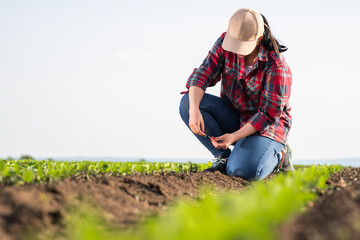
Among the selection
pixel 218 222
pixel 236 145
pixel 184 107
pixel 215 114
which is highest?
pixel 184 107

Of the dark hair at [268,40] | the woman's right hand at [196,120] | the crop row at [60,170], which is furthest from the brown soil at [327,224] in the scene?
the dark hair at [268,40]

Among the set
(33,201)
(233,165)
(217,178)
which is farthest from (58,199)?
(233,165)

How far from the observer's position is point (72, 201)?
2.10 m

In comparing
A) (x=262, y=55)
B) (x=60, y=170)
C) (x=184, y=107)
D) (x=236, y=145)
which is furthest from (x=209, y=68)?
(x=60, y=170)

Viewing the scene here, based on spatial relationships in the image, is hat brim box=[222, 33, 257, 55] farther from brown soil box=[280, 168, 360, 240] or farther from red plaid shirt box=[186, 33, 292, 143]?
brown soil box=[280, 168, 360, 240]

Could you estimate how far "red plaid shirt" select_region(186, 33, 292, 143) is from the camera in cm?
432

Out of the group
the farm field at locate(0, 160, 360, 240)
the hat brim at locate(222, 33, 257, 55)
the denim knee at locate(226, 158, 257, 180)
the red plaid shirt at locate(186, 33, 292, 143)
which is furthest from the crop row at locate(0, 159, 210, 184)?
the hat brim at locate(222, 33, 257, 55)

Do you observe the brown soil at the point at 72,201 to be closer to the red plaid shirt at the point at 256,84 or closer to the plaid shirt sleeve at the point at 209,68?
the red plaid shirt at the point at 256,84

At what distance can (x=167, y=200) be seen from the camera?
8.87ft

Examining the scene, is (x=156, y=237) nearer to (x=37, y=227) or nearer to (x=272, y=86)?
(x=37, y=227)

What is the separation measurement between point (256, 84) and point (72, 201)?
116 inches

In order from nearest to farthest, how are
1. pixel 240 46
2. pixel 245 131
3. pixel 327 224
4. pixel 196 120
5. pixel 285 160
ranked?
pixel 327 224 → pixel 240 46 → pixel 245 131 → pixel 196 120 → pixel 285 160

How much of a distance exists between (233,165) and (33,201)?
9.79 ft

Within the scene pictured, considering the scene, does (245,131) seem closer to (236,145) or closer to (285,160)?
(236,145)
